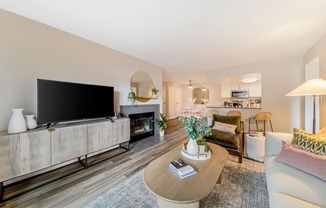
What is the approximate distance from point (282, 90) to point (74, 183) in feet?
17.1

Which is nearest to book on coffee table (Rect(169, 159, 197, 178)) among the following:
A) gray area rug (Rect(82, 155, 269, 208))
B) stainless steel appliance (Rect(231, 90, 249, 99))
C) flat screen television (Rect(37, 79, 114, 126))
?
gray area rug (Rect(82, 155, 269, 208))

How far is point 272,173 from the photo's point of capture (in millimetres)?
1385

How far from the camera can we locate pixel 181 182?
1.24m

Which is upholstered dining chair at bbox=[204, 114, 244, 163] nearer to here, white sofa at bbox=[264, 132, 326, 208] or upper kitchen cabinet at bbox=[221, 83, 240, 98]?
white sofa at bbox=[264, 132, 326, 208]

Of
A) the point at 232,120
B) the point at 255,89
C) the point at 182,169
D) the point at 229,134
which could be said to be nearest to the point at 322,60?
the point at 232,120

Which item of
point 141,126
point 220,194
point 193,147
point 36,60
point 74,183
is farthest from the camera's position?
point 141,126

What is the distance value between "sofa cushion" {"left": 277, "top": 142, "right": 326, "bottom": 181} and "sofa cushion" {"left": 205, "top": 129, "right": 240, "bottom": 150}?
37.0 inches

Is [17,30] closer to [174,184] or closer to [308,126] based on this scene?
[174,184]

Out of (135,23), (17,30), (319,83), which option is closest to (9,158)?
(17,30)

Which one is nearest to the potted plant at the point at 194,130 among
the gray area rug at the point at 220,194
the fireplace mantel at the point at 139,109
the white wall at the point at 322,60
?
the gray area rug at the point at 220,194

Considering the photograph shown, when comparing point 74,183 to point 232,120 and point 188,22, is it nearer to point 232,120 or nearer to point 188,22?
point 188,22

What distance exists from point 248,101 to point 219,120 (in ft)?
12.7

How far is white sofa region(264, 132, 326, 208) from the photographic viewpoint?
100cm

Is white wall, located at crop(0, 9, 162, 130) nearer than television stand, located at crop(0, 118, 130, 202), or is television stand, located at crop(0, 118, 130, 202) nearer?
television stand, located at crop(0, 118, 130, 202)
